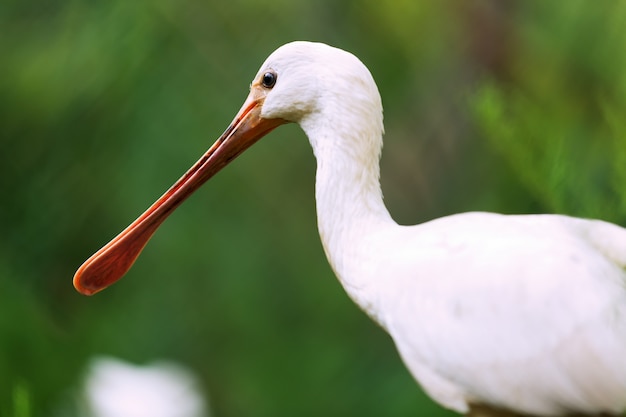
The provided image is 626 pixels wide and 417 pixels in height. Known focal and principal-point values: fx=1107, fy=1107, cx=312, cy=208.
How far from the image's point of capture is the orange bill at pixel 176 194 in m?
1.02

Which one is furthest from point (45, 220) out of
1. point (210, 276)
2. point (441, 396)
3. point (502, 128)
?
point (441, 396)

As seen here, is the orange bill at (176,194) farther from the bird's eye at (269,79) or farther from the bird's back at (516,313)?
the bird's back at (516,313)

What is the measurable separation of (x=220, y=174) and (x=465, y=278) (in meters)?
1.23

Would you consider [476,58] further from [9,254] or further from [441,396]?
[441,396]

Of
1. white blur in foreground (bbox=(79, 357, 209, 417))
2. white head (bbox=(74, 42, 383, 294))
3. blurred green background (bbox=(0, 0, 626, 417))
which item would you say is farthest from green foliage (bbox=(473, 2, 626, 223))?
white blur in foreground (bbox=(79, 357, 209, 417))

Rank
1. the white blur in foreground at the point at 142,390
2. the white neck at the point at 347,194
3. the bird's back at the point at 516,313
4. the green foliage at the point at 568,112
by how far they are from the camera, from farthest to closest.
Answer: the white blur in foreground at the point at 142,390 < the green foliage at the point at 568,112 < the white neck at the point at 347,194 < the bird's back at the point at 516,313

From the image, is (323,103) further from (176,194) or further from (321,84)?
(176,194)

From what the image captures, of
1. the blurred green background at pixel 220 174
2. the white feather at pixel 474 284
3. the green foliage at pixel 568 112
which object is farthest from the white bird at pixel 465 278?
the blurred green background at pixel 220 174

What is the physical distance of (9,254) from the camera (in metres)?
1.99

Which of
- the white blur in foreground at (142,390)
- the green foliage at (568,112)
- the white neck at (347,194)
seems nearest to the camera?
the white neck at (347,194)

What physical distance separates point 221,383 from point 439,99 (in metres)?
0.77

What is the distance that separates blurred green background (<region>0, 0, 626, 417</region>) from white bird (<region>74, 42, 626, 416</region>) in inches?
28.2

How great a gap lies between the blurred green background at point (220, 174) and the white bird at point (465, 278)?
717 mm

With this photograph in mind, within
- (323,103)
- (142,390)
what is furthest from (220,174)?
(323,103)
